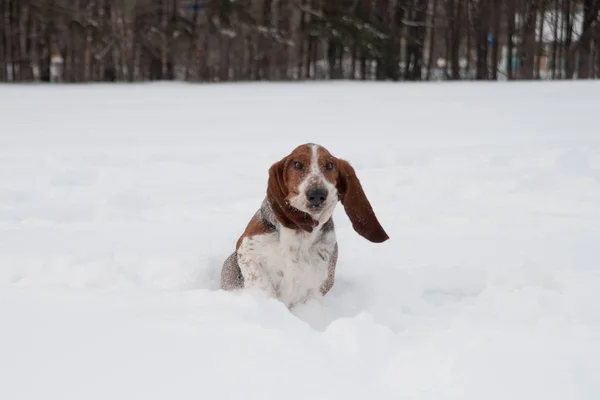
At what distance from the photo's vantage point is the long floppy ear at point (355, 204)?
13.1 feet

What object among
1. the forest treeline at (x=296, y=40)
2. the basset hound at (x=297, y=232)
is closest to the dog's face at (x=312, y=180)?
the basset hound at (x=297, y=232)

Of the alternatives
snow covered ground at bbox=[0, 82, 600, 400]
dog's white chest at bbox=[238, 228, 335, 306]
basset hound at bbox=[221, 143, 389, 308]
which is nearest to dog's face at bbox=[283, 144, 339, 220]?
basset hound at bbox=[221, 143, 389, 308]

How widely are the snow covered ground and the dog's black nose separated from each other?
1.89 feet

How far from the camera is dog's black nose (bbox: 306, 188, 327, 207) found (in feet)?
11.9

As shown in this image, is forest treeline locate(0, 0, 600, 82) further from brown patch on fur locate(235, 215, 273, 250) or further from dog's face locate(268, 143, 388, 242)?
dog's face locate(268, 143, 388, 242)

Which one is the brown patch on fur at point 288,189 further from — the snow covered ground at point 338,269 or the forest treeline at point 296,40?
the forest treeline at point 296,40

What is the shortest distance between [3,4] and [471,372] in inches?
796

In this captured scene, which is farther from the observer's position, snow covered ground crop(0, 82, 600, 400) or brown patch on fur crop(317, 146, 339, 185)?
brown patch on fur crop(317, 146, 339, 185)

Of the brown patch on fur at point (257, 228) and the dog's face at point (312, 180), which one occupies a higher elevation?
the dog's face at point (312, 180)

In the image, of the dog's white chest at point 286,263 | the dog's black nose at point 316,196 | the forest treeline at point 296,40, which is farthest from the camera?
the forest treeline at point 296,40

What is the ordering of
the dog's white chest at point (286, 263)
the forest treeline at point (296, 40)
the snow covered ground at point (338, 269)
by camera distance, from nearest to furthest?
the snow covered ground at point (338, 269), the dog's white chest at point (286, 263), the forest treeline at point (296, 40)

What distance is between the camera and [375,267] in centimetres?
499

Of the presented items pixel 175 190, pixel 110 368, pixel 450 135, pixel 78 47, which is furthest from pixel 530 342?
pixel 78 47

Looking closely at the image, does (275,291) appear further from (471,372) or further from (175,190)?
(175,190)
